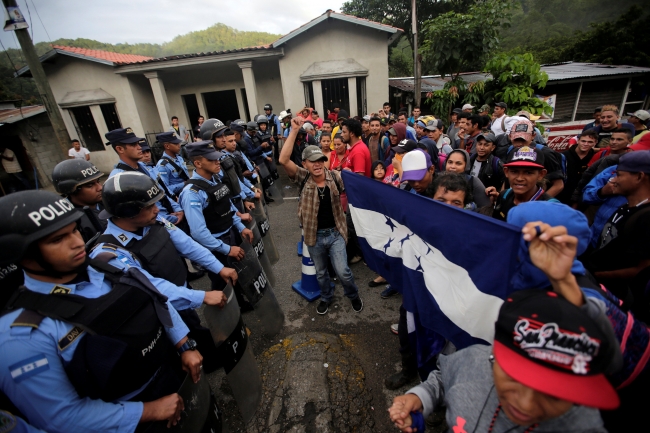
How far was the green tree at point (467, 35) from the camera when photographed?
9.90m

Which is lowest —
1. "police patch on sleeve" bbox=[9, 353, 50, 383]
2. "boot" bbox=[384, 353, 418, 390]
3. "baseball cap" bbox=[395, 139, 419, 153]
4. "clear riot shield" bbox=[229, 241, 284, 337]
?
"boot" bbox=[384, 353, 418, 390]

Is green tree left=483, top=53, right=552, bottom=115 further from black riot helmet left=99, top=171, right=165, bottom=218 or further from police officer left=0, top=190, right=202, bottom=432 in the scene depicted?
police officer left=0, top=190, right=202, bottom=432

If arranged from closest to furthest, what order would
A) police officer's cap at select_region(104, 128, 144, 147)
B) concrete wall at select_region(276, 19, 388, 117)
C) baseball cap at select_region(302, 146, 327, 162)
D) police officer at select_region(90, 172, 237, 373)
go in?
police officer at select_region(90, 172, 237, 373) < baseball cap at select_region(302, 146, 327, 162) < police officer's cap at select_region(104, 128, 144, 147) < concrete wall at select_region(276, 19, 388, 117)

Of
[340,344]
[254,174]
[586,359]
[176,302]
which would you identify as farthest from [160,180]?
[586,359]

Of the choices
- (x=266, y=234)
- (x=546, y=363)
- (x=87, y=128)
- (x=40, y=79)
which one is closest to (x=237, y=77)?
(x=87, y=128)

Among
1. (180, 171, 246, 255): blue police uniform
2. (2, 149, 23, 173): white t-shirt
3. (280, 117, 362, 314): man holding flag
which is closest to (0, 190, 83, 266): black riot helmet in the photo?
(180, 171, 246, 255): blue police uniform

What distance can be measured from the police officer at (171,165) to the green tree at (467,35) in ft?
32.3

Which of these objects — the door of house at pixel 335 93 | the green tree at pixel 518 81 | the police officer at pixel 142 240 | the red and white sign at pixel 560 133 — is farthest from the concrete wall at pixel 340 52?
the police officer at pixel 142 240

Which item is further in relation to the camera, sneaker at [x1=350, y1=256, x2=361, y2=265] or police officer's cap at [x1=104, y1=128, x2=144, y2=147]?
sneaker at [x1=350, y1=256, x2=361, y2=265]

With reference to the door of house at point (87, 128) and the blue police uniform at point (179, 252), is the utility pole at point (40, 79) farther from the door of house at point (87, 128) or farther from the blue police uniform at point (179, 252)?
the blue police uniform at point (179, 252)

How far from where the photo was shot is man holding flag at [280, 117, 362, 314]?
11.5ft

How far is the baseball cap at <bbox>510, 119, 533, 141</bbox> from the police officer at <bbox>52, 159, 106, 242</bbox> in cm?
547

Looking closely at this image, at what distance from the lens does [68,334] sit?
139 cm

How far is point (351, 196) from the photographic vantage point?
3311 mm
